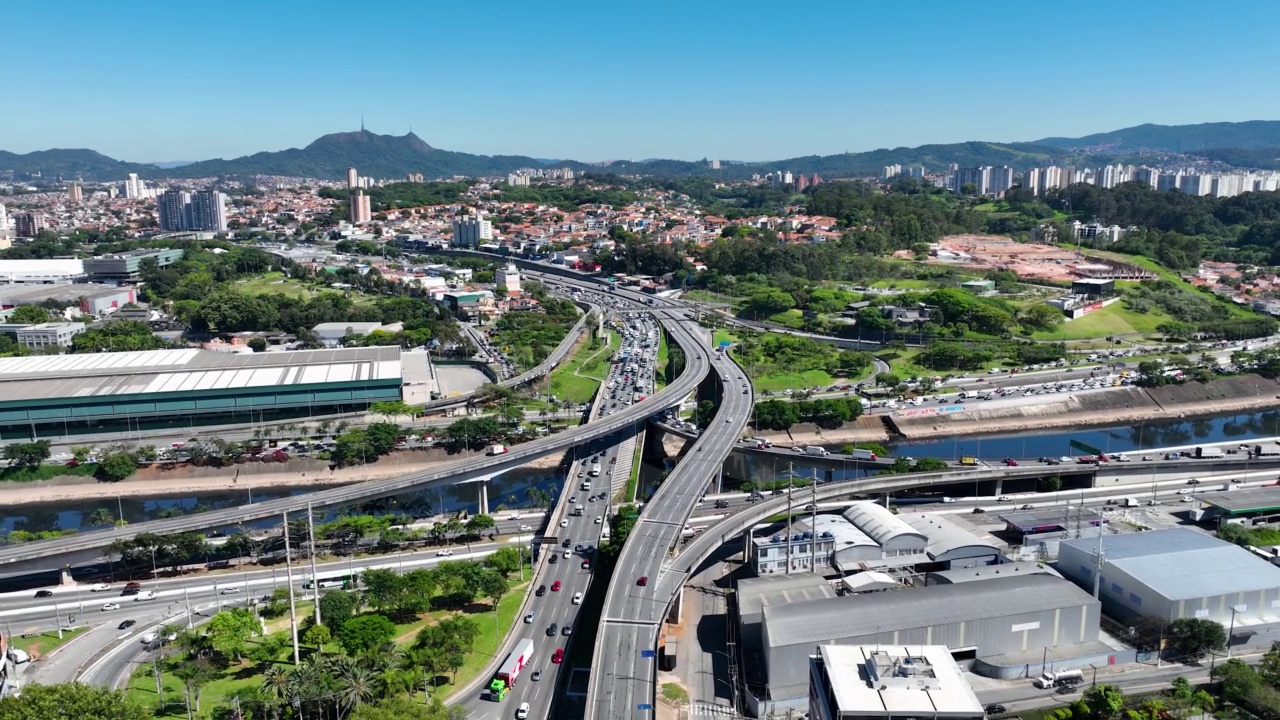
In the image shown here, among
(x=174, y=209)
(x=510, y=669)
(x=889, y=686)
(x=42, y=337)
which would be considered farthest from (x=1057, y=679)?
(x=174, y=209)

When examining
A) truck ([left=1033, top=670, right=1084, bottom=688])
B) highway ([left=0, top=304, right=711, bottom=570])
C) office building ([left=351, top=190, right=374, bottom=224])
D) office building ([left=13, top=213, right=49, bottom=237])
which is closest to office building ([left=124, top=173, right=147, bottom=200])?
office building ([left=13, top=213, right=49, bottom=237])

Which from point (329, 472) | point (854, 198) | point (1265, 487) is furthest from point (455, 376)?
point (854, 198)

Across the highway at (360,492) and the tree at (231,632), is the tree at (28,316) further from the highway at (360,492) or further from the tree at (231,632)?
the tree at (231,632)

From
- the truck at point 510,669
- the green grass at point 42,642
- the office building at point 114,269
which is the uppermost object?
A: the office building at point 114,269

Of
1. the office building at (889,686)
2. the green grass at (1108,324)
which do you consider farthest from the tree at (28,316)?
the green grass at (1108,324)

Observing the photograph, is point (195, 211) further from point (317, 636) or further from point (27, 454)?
→ point (317, 636)

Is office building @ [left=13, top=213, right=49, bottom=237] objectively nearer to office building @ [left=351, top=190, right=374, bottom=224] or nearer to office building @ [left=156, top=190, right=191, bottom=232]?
office building @ [left=156, top=190, right=191, bottom=232]
